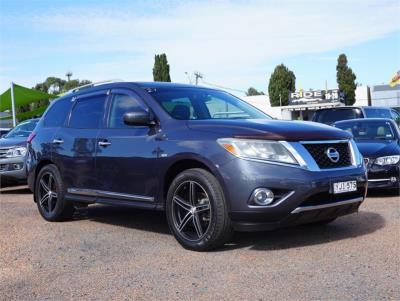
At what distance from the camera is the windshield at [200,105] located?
609 centimetres

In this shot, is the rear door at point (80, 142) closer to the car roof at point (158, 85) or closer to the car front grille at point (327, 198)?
the car roof at point (158, 85)

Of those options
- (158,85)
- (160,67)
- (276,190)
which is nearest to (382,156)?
(158,85)

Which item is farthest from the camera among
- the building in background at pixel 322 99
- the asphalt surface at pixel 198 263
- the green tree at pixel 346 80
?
the green tree at pixel 346 80

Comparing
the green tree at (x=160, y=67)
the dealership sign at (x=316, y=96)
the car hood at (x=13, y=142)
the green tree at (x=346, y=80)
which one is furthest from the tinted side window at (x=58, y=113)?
the green tree at (x=346, y=80)

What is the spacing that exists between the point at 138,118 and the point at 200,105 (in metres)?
0.93

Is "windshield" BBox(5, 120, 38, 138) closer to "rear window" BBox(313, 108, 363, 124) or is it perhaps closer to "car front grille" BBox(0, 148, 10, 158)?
"car front grille" BBox(0, 148, 10, 158)

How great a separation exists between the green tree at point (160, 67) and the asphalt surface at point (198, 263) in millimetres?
46247

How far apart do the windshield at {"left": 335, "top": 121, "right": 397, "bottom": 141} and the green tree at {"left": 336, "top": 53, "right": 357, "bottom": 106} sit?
4648 cm

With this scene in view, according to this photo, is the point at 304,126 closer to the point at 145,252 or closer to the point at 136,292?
the point at 145,252

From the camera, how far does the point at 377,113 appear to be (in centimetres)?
1474

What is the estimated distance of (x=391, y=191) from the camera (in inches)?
371

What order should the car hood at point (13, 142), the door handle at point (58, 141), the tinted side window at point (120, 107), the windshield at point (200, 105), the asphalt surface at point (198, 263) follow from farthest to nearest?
the car hood at point (13, 142) < the door handle at point (58, 141) < the tinted side window at point (120, 107) < the windshield at point (200, 105) < the asphalt surface at point (198, 263)

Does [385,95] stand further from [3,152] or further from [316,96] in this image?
[3,152]

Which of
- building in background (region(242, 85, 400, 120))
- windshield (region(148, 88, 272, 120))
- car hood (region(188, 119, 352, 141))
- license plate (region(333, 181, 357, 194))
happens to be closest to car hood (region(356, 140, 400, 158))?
windshield (region(148, 88, 272, 120))
